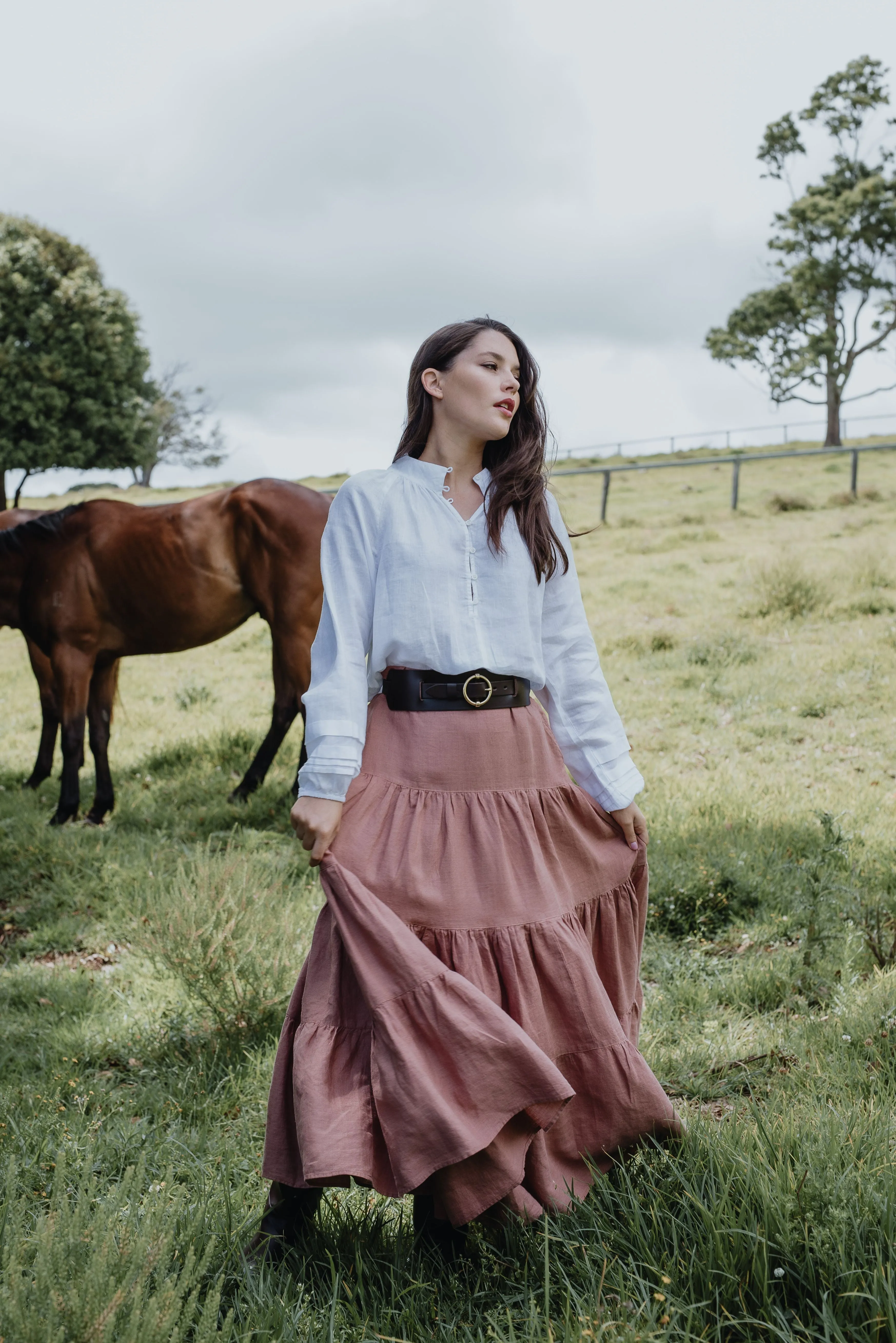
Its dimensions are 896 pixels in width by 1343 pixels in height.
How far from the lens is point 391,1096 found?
185 cm

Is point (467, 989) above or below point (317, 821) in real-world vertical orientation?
below

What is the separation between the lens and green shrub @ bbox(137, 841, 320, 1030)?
→ 340cm

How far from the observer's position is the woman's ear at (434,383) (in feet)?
7.79

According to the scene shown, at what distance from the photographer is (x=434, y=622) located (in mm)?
2164

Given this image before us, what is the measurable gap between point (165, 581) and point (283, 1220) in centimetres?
500

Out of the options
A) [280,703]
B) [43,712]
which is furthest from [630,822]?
[43,712]

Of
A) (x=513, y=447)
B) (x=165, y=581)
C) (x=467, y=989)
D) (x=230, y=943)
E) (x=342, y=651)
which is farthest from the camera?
(x=165, y=581)

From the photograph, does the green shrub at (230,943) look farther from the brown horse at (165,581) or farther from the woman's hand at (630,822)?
the brown horse at (165,581)

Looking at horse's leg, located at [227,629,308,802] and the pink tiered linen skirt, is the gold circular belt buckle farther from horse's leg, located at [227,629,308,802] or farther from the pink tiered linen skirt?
horse's leg, located at [227,629,308,802]

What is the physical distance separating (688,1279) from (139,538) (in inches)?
224

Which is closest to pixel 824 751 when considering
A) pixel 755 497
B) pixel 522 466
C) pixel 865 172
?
pixel 522 466

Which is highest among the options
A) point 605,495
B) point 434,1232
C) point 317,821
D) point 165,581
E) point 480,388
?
point 480,388

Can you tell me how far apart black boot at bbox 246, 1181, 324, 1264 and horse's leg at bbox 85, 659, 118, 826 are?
14.0 feet

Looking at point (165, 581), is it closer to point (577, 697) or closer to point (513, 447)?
point (513, 447)
